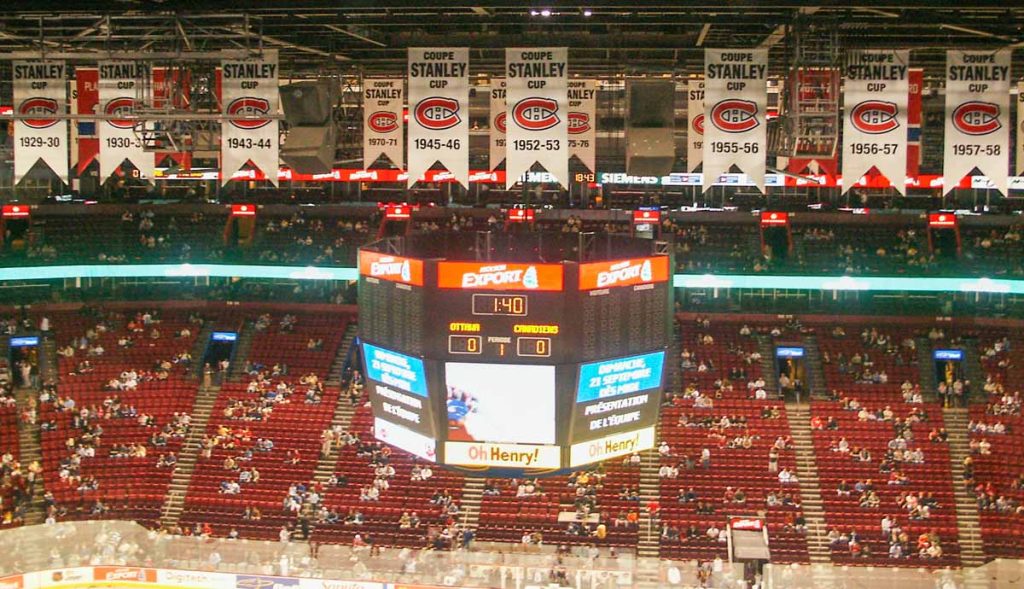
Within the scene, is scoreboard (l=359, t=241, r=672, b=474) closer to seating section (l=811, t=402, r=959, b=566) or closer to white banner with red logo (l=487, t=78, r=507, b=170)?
white banner with red logo (l=487, t=78, r=507, b=170)

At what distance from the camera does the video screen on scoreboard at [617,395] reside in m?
14.9

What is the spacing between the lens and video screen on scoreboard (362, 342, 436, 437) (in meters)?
15.2

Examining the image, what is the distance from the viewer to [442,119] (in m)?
16.1

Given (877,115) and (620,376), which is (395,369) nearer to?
(620,376)

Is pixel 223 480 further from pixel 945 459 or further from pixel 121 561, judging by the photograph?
pixel 945 459

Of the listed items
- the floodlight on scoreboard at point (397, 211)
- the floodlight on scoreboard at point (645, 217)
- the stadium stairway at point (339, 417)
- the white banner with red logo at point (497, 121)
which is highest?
the floodlight on scoreboard at point (397, 211)

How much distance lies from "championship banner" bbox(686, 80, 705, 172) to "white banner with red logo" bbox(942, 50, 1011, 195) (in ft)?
12.2

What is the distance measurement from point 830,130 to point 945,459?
585 inches

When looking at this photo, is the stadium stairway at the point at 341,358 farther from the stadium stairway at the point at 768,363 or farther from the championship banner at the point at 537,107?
the championship banner at the point at 537,107

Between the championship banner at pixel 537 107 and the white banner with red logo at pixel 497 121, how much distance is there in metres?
4.14

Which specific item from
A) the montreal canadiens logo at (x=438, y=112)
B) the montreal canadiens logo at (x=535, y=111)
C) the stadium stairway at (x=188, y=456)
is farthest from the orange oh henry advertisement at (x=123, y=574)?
the montreal canadiens logo at (x=535, y=111)

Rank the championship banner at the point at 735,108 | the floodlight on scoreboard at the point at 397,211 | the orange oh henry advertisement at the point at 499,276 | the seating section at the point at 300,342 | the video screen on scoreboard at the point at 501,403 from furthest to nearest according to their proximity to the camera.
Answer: the floodlight on scoreboard at the point at 397,211 → the seating section at the point at 300,342 → the championship banner at the point at 735,108 → the video screen on scoreboard at the point at 501,403 → the orange oh henry advertisement at the point at 499,276

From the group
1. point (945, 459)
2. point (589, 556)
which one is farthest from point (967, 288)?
point (589, 556)

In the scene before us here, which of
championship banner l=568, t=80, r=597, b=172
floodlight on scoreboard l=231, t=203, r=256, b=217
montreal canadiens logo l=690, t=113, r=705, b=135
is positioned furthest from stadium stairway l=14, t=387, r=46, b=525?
montreal canadiens logo l=690, t=113, r=705, b=135
